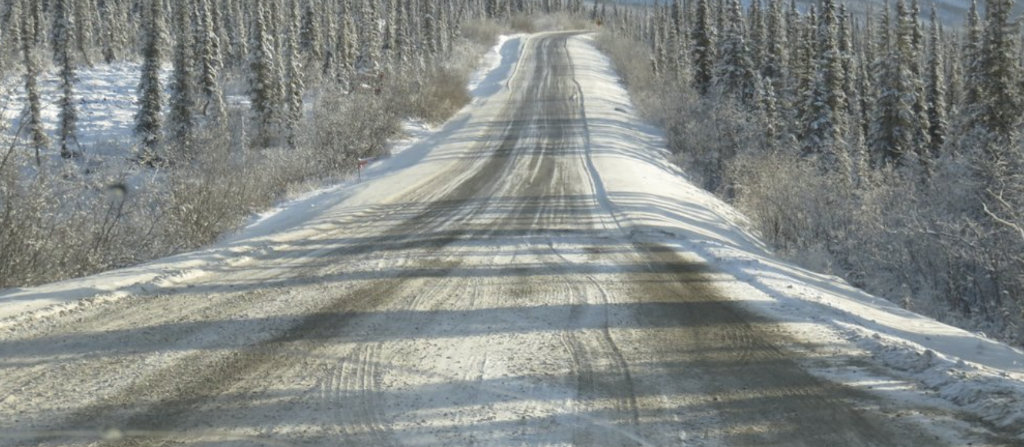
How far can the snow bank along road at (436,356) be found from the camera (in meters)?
3.76

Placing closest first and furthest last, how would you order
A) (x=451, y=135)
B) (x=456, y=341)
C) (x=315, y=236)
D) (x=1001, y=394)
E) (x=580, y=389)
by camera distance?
1. (x=1001, y=394)
2. (x=580, y=389)
3. (x=456, y=341)
4. (x=315, y=236)
5. (x=451, y=135)

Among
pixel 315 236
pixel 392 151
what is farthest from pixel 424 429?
pixel 392 151

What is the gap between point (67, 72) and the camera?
150ft

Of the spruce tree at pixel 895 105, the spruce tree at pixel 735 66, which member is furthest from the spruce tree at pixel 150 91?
the spruce tree at pixel 895 105

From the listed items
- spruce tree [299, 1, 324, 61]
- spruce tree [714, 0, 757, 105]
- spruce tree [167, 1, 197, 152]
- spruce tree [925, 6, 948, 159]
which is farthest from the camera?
spruce tree [299, 1, 324, 61]

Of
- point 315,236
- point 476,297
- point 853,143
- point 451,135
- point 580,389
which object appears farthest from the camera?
point 853,143

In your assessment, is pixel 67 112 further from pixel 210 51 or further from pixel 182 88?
pixel 182 88

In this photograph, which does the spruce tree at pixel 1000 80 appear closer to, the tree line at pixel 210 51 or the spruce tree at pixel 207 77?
the tree line at pixel 210 51

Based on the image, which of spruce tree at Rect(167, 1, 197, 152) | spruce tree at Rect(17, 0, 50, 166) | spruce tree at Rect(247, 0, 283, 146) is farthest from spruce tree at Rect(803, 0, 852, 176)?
spruce tree at Rect(167, 1, 197, 152)

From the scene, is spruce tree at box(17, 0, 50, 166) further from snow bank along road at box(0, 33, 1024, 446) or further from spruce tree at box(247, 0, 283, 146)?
spruce tree at box(247, 0, 283, 146)

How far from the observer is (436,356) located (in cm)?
497

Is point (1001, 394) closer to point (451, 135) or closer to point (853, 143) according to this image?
point (451, 135)

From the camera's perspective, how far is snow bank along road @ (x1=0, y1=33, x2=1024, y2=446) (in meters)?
3.76

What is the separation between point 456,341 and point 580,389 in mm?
1293
